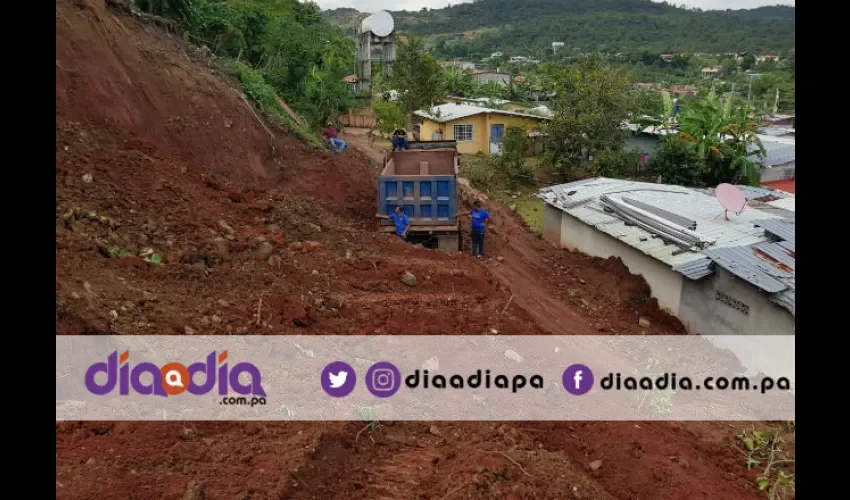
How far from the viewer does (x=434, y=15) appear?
15150cm

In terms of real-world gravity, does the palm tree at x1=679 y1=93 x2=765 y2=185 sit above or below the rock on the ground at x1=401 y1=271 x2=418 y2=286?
above

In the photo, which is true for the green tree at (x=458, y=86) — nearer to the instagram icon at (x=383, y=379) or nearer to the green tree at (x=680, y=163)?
the green tree at (x=680, y=163)

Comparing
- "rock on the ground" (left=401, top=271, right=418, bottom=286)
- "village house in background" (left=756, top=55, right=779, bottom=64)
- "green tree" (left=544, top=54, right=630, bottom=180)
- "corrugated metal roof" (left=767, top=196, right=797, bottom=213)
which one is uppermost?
"village house in background" (left=756, top=55, right=779, bottom=64)

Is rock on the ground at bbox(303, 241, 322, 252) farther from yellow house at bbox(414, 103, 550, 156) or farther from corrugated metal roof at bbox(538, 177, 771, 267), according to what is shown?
yellow house at bbox(414, 103, 550, 156)

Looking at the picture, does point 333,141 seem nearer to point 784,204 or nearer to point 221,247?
point 221,247

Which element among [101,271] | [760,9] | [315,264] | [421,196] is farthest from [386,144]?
[760,9]

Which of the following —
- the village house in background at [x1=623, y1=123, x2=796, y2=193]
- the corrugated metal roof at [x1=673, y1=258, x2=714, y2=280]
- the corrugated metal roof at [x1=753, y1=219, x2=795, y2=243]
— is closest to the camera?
the corrugated metal roof at [x1=673, y1=258, x2=714, y2=280]

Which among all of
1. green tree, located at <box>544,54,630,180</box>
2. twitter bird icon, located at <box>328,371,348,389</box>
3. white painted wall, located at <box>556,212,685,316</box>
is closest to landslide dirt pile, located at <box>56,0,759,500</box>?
white painted wall, located at <box>556,212,685,316</box>

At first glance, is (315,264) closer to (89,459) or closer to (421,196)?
(421,196)

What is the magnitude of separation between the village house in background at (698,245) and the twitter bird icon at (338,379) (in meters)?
6.34

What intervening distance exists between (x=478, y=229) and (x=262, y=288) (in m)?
5.29

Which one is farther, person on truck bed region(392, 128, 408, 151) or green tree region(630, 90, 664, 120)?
green tree region(630, 90, 664, 120)

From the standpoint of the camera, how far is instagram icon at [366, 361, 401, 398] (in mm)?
6523

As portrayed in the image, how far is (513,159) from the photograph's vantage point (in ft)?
77.3
